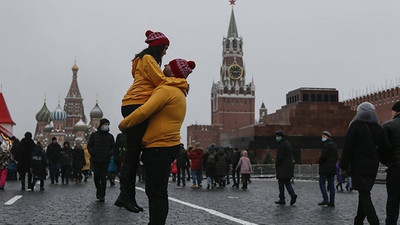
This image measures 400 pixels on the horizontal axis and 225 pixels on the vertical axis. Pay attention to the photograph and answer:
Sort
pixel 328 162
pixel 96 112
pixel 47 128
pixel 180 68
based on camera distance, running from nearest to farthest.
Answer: pixel 180 68 < pixel 328 162 < pixel 96 112 < pixel 47 128

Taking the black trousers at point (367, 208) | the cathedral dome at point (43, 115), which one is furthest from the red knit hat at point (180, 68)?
the cathedral dome at point (43, 115)

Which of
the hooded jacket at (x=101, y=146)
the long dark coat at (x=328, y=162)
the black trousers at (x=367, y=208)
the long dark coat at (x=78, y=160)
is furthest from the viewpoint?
the long dark coat at (x=78, y=160)

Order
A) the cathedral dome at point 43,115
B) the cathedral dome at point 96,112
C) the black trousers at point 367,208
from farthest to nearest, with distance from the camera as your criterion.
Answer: the cathedral dome at point 43,115 < the cathedral dome at point 96,112 < the black trousers at point 367,208

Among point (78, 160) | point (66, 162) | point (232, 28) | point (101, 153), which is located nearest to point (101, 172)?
point (101, 153)

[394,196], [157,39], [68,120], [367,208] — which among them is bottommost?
[367,208]

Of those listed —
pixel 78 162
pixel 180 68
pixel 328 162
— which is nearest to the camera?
pixel 180 68

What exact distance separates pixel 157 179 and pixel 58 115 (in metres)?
128

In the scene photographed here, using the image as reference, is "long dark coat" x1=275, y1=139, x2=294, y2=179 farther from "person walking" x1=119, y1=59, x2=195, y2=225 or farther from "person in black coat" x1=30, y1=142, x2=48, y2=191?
"person walking" x1=119, y1=59, x2=195, y2=225

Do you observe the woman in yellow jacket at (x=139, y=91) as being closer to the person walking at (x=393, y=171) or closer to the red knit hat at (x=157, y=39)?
the red knit hat at (x=157, y=39)

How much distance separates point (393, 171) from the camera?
6.14m

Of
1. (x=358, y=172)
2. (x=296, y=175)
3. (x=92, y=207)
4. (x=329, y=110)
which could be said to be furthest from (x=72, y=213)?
(x=329, y=110)

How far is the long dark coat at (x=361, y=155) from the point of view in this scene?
587 centimetres

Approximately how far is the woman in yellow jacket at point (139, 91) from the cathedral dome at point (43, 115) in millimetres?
133736

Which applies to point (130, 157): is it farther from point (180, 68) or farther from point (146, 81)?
point (180, 68)
